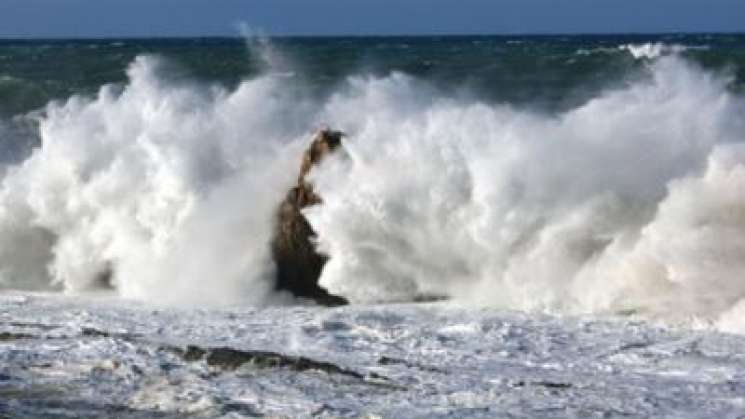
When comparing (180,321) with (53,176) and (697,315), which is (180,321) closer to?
(697,315)

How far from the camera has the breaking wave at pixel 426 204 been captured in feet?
36.4

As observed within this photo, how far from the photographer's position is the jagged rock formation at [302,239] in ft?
A: 39.3

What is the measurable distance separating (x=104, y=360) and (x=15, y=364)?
0.49 metres

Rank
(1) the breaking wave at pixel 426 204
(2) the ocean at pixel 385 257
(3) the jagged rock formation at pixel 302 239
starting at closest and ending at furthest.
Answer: (2) the ocean at pixel 385 257
(1) the breaking wave at pixel 426 204
(3) the jagged rock formation at pixel 302 239

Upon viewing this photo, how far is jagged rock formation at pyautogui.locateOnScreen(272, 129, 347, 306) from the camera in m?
12.0

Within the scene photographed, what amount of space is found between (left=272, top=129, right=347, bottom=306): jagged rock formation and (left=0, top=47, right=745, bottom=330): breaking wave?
12 centimetres

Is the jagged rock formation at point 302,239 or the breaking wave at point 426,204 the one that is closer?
the breaking wave at point 426,204

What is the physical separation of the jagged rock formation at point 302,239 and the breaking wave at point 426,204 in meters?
0.12

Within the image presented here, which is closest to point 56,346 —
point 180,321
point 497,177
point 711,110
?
point 180,321

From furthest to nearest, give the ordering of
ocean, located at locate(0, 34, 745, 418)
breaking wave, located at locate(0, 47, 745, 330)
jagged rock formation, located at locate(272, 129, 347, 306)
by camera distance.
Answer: jagged rock formation, located at locate(272, 129, 347, 306) < breaking wave, located at locate(0, 47, 745, 330) < ocean, located at locate(0, 34, 745, 418)

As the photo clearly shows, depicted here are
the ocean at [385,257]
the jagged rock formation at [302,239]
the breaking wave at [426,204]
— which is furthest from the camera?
the jagged rock formation at [302,239]

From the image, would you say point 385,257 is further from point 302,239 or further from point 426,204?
point 302,239

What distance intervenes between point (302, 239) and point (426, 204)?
3.51ft

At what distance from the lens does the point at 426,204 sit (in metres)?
12.2
